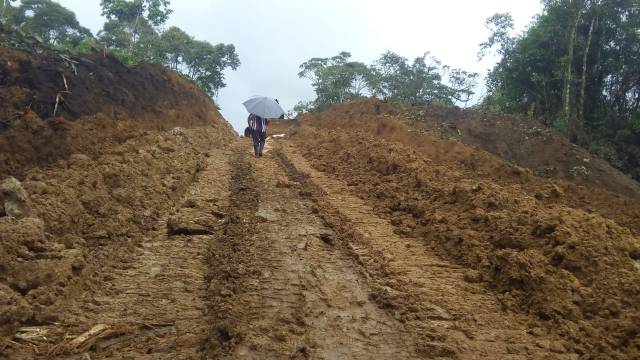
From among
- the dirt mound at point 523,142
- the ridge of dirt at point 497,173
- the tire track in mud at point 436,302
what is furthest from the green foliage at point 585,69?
the tire track in mud at point 436,302

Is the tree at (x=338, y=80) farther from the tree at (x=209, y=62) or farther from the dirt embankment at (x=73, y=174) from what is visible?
the dirt embankment at (x=73, y=174)

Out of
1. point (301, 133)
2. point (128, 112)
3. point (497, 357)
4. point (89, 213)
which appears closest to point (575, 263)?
point (497, 357)

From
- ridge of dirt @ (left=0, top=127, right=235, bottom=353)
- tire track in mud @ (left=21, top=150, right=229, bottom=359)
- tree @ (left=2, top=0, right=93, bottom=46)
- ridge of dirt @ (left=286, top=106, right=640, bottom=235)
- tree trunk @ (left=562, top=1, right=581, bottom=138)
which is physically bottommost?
tire track in mud @ (left=21, top=150, right=229, bottom=359)

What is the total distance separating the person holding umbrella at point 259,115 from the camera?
13.8 metres

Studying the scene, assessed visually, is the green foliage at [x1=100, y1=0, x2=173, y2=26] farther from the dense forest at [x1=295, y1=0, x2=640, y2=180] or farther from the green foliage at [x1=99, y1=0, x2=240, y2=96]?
the dense forest at [x1=295, y1=0, x2=640, y2=180]

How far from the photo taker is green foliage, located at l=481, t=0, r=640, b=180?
704 inches

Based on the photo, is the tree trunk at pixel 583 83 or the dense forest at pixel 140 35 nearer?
the tree trunk at pixel 583 83

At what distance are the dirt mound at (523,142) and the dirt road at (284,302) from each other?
9.61 meters

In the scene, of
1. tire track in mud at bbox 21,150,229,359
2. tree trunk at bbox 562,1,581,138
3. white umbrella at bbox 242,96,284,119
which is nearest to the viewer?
tire track in mud at bbox 21,150,229,359

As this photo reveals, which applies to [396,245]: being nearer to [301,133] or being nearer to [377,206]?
[377,206]

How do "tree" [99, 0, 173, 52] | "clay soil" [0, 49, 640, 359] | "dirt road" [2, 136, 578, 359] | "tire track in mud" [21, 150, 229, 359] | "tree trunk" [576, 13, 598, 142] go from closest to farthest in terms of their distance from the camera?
1. "tire track in mud" [21, 150, 229, 359]
2. "dirt road" [2, 136, 578, 359]
3. "clay soil" [0, 49, 640, 359]
4. "tree trunk" [576, 13, 598, 142]
5. "tree" [99, 0, 173, 52]

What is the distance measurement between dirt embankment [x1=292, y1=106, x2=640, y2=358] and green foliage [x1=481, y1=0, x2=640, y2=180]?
9201mm

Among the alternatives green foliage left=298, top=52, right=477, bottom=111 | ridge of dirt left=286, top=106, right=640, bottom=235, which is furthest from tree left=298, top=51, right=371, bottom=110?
ridge of dirt left=286, top=106, right=640, bottom=235

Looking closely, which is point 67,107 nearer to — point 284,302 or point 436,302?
Result: point 284,302
